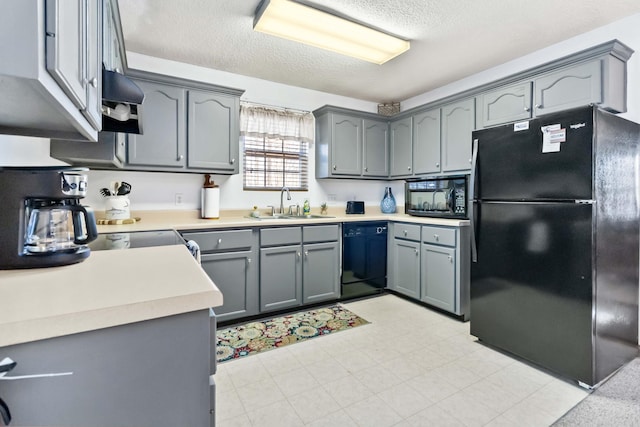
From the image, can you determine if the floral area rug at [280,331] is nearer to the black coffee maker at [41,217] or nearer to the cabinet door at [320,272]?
the cabinet door at [320,272]

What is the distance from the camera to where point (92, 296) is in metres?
0.72

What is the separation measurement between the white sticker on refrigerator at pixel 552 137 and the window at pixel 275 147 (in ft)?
7.77

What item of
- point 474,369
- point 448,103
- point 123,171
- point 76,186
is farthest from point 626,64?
point 123,171

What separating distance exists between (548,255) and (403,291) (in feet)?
5.23

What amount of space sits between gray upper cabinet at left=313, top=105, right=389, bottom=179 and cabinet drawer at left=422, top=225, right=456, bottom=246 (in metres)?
1.12

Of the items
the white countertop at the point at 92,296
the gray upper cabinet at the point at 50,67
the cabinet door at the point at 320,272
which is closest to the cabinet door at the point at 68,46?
the gray upper cabinet at the point at 50,67

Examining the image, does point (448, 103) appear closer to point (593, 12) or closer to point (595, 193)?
point (593, 12)

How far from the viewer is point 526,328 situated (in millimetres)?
2094

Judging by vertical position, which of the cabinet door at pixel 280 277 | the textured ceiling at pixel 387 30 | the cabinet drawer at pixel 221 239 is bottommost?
the cabinet door at pixel 280 277

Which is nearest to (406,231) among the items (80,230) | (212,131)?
(212,131)

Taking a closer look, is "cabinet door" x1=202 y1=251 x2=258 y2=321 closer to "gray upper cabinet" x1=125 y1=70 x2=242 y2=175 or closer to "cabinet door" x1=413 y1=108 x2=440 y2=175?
"gray upper cabinet" x1=125 y1=70 x2=242 y2=175

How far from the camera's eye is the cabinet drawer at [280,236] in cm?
283

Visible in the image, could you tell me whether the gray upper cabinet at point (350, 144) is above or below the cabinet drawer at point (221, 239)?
above

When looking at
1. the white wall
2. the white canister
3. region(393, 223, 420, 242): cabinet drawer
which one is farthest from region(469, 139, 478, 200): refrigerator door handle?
the white canister
